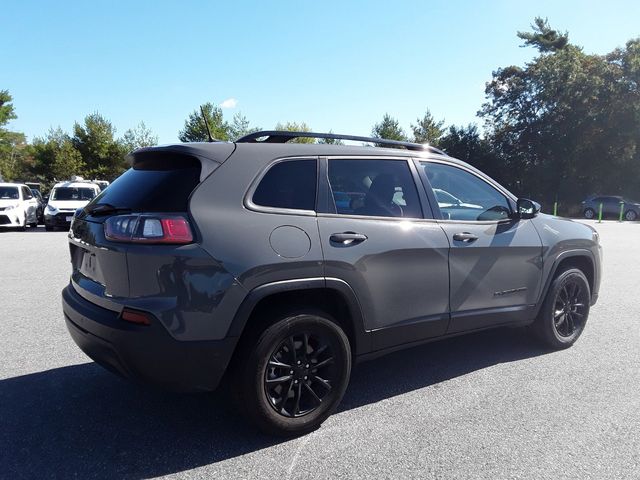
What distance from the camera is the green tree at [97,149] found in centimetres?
4284

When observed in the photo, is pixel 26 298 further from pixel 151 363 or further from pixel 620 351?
pixel 620 351

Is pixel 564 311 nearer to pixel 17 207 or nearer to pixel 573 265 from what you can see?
pixel 573 265

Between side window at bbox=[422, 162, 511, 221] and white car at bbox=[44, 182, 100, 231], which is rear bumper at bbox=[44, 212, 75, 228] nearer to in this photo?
white car at bbox=[44, 182, 100, 231]

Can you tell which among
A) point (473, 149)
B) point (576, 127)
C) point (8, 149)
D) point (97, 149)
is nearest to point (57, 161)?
point (97, 149)

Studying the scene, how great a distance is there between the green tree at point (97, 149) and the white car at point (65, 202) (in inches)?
1026

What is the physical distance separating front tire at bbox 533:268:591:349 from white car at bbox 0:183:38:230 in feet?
56.4

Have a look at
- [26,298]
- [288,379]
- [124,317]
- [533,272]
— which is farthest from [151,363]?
[26,298]

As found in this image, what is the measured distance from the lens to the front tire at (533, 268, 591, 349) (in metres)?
4.54

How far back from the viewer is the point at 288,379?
3.02 meters

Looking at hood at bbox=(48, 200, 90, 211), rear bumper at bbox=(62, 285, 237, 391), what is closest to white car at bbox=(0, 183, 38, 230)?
hood at bbox=(48, 200, 90, 211)

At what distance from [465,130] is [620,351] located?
131 ft

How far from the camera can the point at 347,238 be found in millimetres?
3168

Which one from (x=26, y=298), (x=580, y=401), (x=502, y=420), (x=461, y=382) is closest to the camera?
(x=502, y=420)

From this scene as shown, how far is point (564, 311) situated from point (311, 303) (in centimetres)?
279
